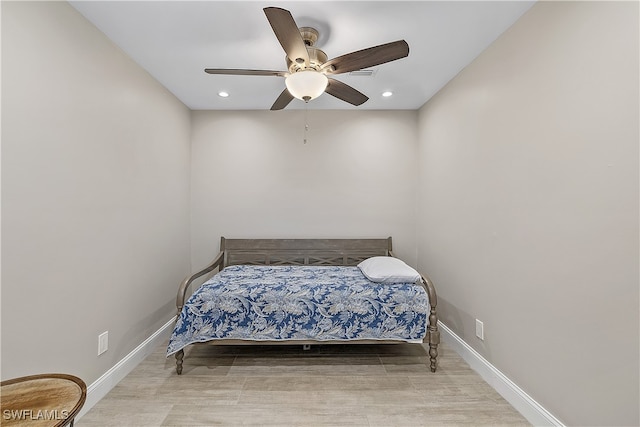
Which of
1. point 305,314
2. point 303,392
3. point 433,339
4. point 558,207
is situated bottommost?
point 303,392

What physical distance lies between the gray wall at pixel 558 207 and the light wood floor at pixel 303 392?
41 centimetres

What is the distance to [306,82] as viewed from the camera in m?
1.76

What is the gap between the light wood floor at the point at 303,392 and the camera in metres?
1.76

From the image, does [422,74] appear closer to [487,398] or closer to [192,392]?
[487,398]

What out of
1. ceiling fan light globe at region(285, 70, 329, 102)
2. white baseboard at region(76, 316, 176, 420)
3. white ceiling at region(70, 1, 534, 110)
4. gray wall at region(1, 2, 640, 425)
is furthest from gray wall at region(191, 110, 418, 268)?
ceiling fan light globe at region(285, 70, 329, 102)

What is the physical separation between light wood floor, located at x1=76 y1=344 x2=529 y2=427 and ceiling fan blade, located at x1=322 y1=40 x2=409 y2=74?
2.20 m

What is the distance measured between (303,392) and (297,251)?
1603 millimetres

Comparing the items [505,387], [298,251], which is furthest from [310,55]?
[505,387]

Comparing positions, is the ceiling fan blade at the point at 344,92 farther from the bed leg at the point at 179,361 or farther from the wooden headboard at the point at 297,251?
the bed leg at the point at 179,361

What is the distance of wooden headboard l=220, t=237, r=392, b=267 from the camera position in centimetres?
338

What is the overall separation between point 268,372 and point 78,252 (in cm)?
159

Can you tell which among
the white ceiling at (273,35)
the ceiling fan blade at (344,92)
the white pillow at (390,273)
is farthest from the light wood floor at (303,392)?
the white ceiling at (273,35)

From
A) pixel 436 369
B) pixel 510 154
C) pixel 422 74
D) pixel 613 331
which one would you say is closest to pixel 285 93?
pixel 422 74

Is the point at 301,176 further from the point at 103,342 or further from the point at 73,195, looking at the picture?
the point at 103,342
